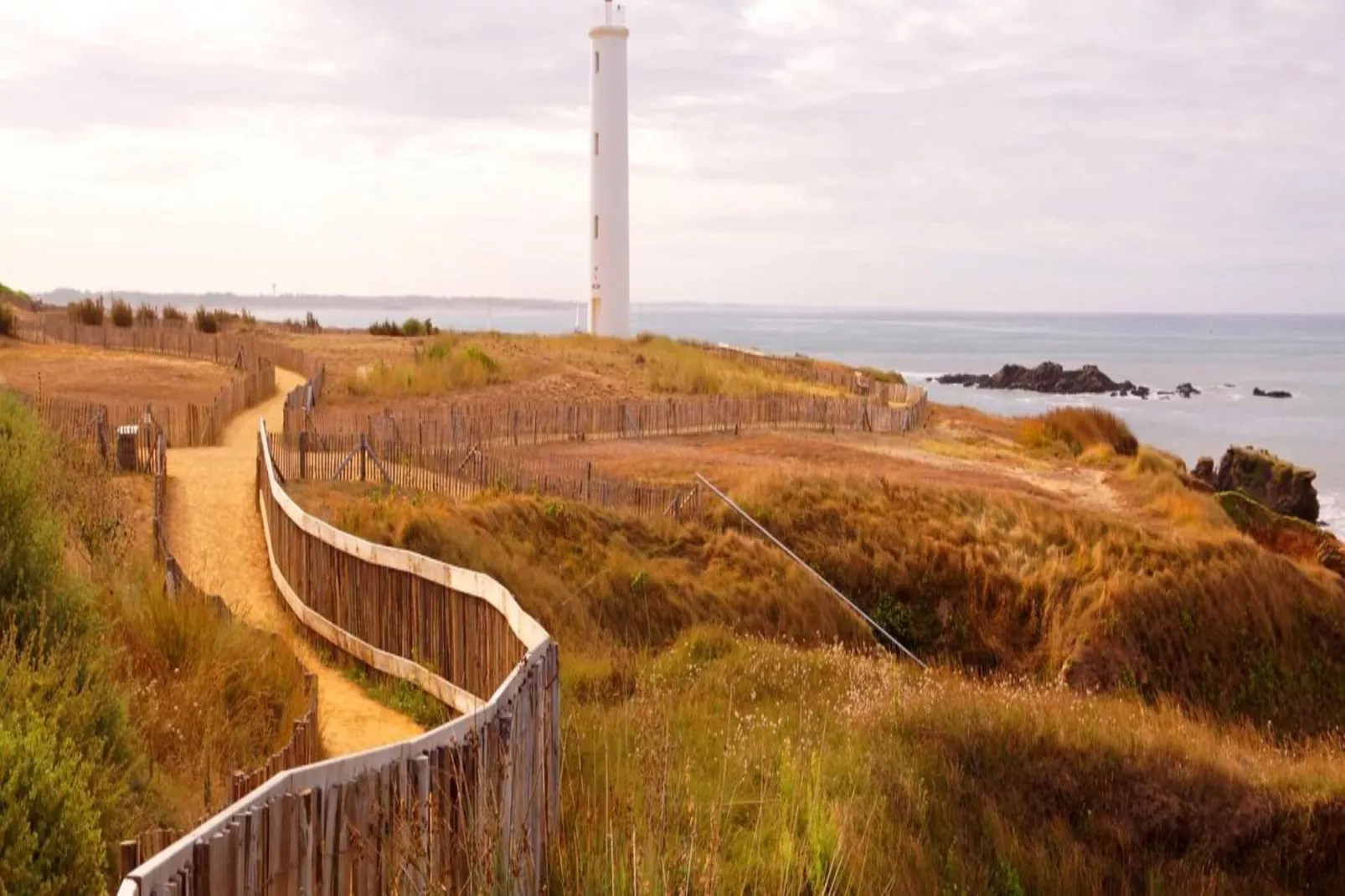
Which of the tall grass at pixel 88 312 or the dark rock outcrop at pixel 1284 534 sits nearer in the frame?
the dark rock outcrop at pixel 1284 534

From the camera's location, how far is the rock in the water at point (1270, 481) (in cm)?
3281

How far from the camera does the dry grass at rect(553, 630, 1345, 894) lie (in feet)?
18.7

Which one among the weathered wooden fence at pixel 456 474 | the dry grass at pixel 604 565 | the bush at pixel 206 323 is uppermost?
the bush at pixel 206 323

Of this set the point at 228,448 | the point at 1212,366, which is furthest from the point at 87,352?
the point at 1212,366

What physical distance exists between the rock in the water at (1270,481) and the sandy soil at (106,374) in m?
26.1

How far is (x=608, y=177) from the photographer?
45531 millimetres

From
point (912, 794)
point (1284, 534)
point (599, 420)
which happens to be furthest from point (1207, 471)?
point (912, 794)

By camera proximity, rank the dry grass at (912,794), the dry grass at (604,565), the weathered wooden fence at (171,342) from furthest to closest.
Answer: the weathered wooden fence at (171,342) → the dry grass at (604,565) → the dry grass at (912,794)

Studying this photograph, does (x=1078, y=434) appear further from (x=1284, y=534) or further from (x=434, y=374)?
(x=434, y=374)

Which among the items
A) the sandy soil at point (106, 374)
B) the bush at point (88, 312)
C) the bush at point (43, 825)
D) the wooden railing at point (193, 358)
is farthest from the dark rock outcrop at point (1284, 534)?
the bush at point (88, 312)

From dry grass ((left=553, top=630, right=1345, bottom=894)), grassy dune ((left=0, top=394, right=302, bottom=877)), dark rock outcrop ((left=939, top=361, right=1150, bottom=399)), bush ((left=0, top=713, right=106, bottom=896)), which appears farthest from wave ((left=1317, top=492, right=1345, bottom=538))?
bush ((left=0, top=713, right=106, bottom=896))

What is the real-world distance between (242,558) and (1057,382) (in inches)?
2654

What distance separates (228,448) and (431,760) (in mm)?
15861

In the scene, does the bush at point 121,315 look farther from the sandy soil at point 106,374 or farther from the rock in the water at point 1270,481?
the rock in the water at point 1270,481
